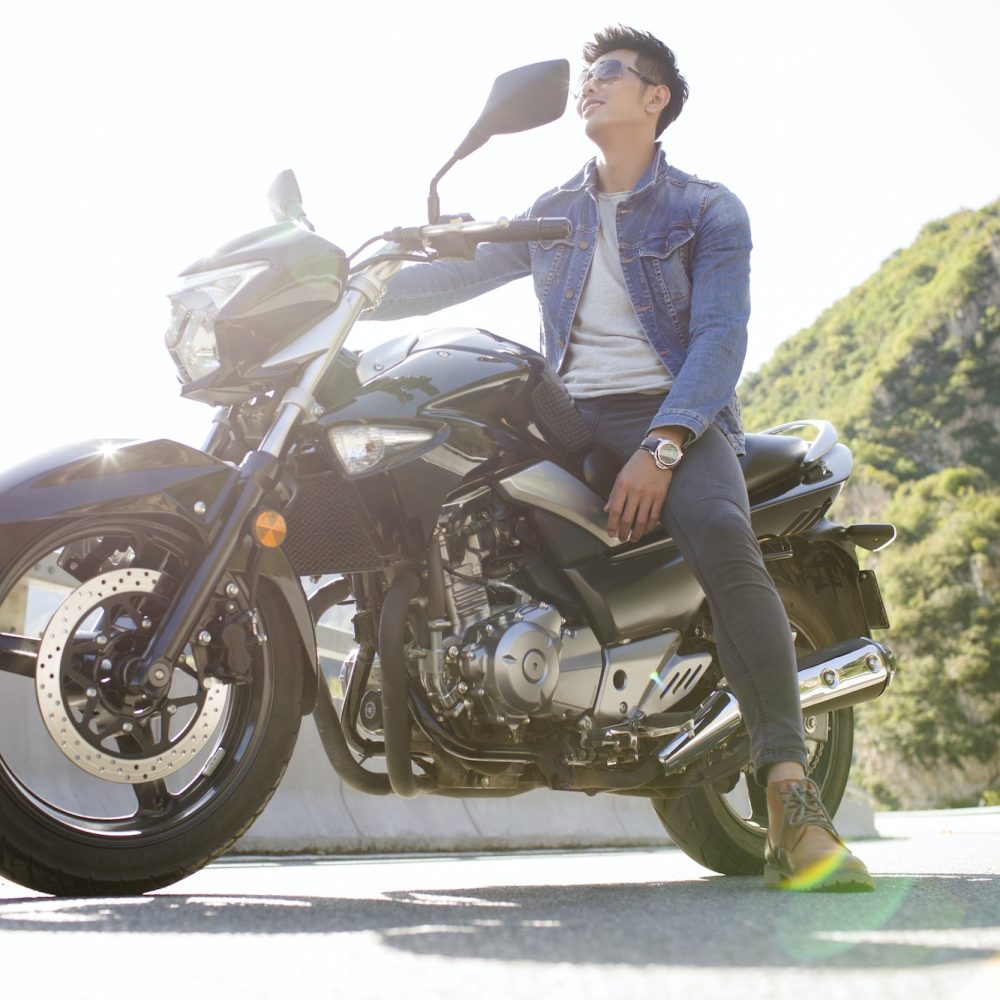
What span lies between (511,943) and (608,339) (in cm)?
219

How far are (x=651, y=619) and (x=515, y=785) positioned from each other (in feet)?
1.96

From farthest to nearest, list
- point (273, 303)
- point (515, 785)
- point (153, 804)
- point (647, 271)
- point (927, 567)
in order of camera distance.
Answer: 1. point (927, 567)
2. point (647, 271)
3. point (515, 785)
4. point (273, 303)
5. point (153, 804)

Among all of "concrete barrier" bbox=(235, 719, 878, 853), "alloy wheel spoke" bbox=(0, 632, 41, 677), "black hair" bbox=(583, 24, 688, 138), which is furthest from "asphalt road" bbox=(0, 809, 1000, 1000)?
"concrete barrier" bbox=(235, 719, 878, 853)

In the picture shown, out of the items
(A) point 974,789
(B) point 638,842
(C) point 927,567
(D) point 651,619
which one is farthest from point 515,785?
(C) point 927,567

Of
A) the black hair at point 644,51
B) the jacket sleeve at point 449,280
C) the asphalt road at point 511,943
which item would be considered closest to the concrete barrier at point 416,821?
the asphalt road at point 511,943

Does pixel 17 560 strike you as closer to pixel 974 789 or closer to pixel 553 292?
pixel 553 292

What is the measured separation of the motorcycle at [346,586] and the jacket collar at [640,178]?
31.6 inches

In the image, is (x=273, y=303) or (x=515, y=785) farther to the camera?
(x=515, y=785)

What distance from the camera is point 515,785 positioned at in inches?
146

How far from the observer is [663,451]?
3.63 metres

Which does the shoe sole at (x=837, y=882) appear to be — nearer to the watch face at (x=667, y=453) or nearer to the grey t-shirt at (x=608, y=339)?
the watch face at (x=667, y=453)

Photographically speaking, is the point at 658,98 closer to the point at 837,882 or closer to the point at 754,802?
the point at 754,802

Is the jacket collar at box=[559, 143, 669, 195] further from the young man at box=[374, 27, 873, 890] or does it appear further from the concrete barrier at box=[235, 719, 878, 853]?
the concrete barrier at box=[235, 719, 878, 853]

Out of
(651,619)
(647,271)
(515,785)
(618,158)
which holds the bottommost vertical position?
(515,785)
